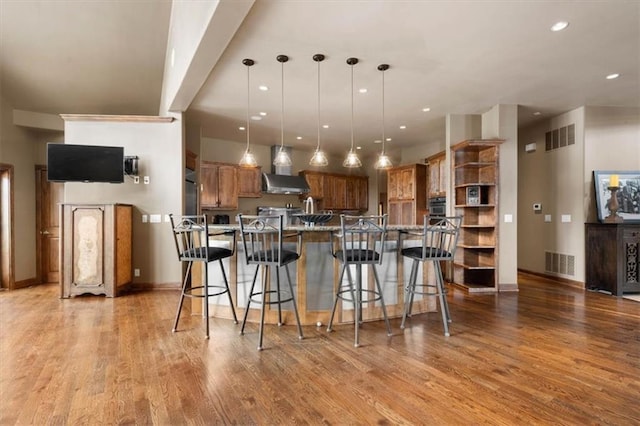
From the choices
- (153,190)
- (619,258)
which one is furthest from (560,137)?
(153,190)

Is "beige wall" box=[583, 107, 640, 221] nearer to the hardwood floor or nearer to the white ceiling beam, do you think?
the hardwood floor

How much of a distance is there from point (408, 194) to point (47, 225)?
6.81 meters

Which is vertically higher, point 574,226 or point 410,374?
point 574,226

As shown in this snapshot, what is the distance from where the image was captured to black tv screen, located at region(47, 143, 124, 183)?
419 centimetres

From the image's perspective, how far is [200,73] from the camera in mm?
3324

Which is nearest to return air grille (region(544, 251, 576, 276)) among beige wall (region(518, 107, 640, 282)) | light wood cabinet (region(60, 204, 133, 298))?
beige wall (region(518, 107, 640, 282))

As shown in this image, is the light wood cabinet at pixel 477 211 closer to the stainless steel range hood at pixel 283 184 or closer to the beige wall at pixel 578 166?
the beige wall at pixel 578 166

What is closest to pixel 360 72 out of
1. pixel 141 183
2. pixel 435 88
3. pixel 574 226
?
pixel 435 88

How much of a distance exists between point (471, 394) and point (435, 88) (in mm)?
3561

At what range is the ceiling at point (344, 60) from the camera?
2.62 meters

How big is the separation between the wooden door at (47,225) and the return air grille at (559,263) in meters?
8.49

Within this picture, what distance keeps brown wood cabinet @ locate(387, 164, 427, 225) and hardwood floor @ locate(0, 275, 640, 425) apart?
3.32 meters

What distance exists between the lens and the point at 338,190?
26.8 feet

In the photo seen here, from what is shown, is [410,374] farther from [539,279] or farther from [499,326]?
[539,279]
